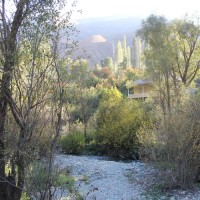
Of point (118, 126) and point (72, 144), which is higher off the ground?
point (118, 126)

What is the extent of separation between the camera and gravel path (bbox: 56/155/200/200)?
27.7 feet

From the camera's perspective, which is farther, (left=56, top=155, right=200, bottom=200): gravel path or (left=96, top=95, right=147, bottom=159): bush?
(left=96, top=95, right=147, bottom=159): bush

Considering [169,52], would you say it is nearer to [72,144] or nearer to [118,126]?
[118,126]

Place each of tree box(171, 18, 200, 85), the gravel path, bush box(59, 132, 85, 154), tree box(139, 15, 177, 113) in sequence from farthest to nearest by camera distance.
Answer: tree box(171, 18, 200, 85) < tree box(139, 15, 177, 113) < bush box(59, 132, 85, 154) < the gravel path

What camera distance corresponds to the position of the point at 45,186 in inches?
221

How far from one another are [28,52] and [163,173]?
506 centimetres

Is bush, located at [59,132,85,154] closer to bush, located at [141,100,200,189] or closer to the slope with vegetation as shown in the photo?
the slope with vegetation

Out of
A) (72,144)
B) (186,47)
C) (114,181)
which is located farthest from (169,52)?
(114,181)

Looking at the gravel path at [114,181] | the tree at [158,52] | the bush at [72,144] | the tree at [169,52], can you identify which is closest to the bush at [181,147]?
the gravel path at [114,181]

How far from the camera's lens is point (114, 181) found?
34.0ft

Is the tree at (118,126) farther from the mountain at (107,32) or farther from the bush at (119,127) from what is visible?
the mountain at (107,32)

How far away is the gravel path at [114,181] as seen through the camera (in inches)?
333

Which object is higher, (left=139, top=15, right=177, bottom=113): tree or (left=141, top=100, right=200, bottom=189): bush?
(left=139, top=15, right=177, bottom=113): tree

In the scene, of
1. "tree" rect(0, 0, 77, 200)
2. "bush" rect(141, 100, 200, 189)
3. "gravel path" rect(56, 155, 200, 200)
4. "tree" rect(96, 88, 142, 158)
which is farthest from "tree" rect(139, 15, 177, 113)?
"tree" rect(0, 0, 77, 200)
